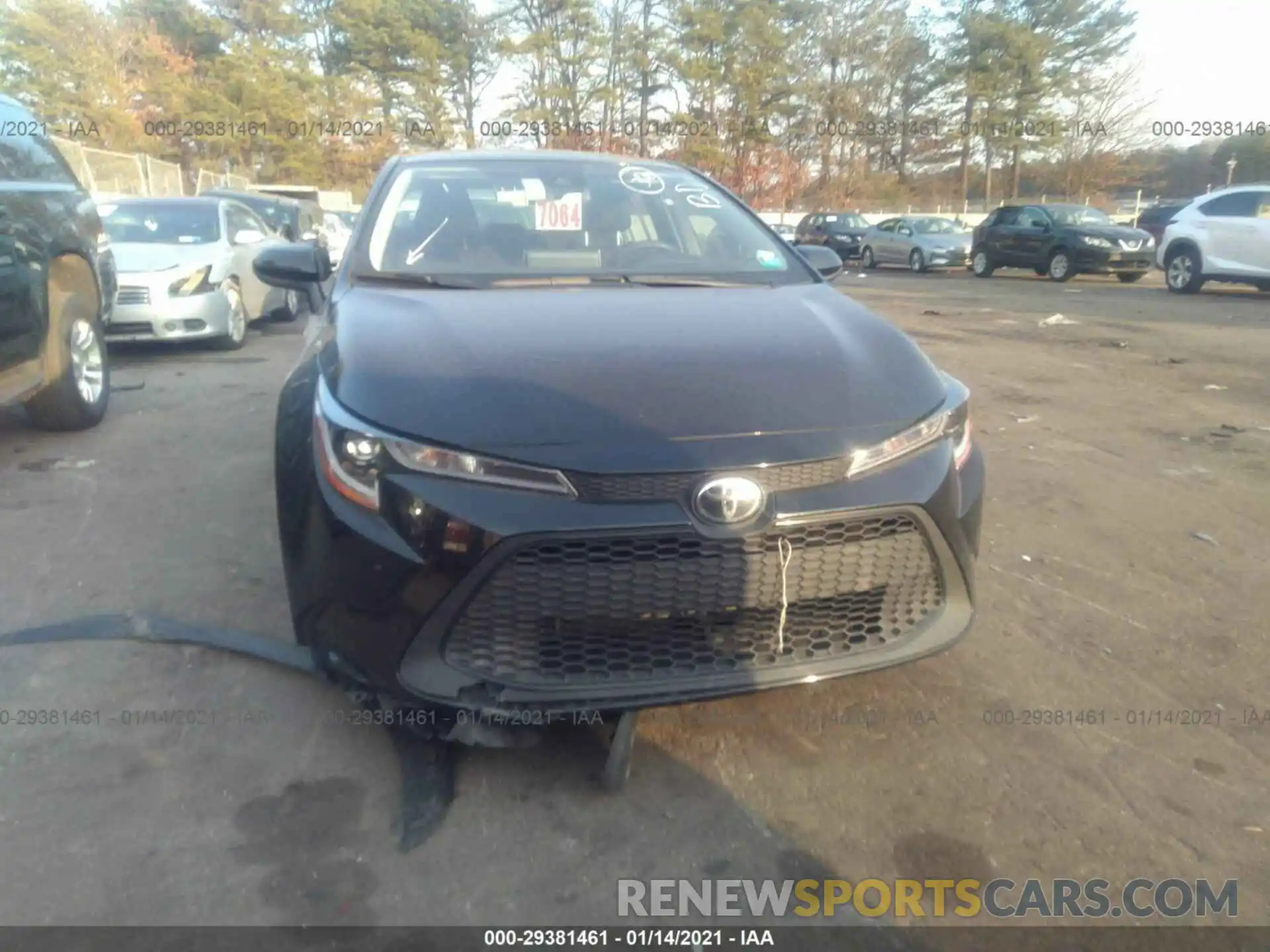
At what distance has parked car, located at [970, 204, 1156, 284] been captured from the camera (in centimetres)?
1925

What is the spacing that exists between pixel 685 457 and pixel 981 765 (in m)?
1.20

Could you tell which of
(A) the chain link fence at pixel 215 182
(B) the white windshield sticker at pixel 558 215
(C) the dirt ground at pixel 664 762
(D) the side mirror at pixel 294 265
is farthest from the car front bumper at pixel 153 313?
(A) the chain link fence at pixel 215 182

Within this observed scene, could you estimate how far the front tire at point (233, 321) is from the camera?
9797 millimetres

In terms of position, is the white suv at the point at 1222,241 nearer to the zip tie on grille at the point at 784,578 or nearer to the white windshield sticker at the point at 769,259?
the white windshield sticker at the point at 769,259

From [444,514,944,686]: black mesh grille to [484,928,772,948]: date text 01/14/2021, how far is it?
0.53 meters

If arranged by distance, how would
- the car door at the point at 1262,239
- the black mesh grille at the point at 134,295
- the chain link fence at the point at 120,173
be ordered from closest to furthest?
the black mesh grille at the point at 134,295
the car door at the point at 1262,239
the chain link fence at the point at 120,173

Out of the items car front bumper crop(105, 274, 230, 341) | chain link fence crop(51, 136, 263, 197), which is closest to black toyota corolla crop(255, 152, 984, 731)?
car front bumper crop(105, 274, 230, 341)

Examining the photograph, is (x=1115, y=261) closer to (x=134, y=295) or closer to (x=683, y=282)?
(x=134, y=295)

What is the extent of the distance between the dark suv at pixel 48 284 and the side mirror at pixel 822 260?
12.9 feet

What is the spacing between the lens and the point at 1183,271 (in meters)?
16.6

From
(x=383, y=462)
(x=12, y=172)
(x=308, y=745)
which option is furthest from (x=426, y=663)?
(x=12, y=172)

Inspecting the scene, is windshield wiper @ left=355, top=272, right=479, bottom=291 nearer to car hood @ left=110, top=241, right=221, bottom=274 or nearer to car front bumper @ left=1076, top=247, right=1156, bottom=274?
car hood @ left=110, top=241, right=221, bottom=274

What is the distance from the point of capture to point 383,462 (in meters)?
2.41

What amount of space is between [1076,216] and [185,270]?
17233 mm
